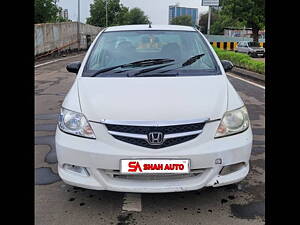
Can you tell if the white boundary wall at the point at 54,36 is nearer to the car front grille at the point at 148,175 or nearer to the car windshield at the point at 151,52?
the car windshield at the point at 151,52

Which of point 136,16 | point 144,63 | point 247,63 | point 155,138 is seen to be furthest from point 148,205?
point 136,16

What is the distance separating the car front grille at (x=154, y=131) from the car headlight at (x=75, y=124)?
19 cm

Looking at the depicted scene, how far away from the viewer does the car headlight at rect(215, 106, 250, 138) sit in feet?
9.06

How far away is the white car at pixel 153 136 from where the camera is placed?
2604 mm

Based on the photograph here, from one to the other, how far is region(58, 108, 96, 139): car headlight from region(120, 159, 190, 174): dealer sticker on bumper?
0.36m

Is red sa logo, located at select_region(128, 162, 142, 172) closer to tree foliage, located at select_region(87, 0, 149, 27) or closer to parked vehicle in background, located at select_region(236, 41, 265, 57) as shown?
parked vehicle in background, located at select_region(236, 41, 265, 57)

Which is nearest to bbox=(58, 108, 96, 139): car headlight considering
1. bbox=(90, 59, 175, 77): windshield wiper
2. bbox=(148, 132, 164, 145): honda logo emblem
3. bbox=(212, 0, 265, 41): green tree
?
bbox=(148, 132, 164, 145): honda logo emblem

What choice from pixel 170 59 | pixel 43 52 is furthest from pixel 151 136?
pixel 43 52

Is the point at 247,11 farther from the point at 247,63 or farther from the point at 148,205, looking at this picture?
the point at 148,205

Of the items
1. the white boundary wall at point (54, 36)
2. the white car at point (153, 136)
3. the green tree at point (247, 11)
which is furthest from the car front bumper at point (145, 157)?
the green tree at point (247, 11)

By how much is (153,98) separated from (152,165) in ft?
1.95
